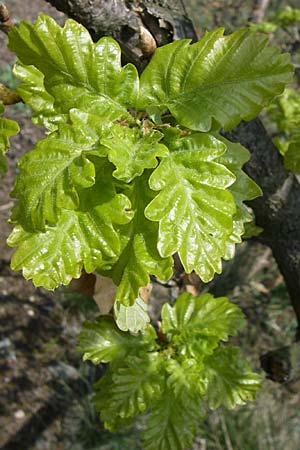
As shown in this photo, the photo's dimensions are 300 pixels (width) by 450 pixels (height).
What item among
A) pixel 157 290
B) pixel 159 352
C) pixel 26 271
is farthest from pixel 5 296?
pixel 26 271

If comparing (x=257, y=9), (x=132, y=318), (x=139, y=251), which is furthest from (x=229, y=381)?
(x=257, y=9)

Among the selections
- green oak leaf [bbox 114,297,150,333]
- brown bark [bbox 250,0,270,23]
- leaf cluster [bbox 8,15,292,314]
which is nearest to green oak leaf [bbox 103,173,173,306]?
leaf cluster [bbox 8,15,292,314]

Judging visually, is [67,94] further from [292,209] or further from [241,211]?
[292,209]

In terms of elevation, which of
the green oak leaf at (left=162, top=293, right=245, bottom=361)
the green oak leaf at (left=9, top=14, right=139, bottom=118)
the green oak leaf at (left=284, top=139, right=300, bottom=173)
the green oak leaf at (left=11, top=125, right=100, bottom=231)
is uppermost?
the green oak leaf at (left=9, top=14, right=139, bottom=118)

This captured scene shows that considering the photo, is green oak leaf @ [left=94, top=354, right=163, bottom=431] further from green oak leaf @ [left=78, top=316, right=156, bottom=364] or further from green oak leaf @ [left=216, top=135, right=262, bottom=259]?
green oak leaf @ [left=216, top=135, right=262, bottom=259]

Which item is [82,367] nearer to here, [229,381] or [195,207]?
[229,381]
